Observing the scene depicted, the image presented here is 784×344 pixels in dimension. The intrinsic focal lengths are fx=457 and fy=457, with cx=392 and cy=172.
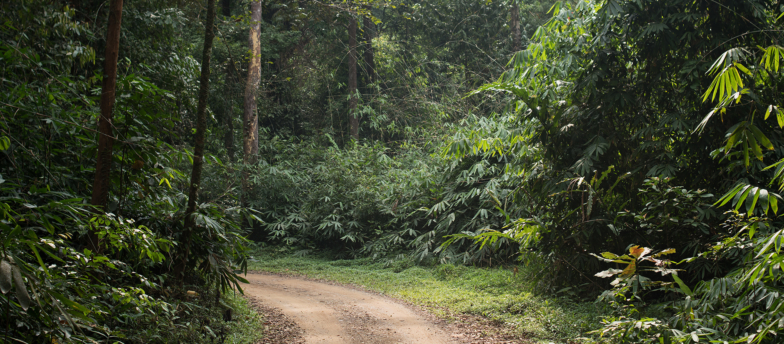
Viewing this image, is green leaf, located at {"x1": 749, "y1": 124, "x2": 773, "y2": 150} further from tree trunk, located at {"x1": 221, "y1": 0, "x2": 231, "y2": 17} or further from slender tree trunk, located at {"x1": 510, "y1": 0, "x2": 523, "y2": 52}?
tree trunk, located at {"x1": 221, "y1": 0, "x2": 231, "y2": 17}

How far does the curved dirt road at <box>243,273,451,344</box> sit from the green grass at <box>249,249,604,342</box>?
568 millimetres

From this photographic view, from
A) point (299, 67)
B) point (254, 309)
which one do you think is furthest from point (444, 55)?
point (254, 309)

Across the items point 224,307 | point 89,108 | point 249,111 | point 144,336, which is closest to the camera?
point 144,336

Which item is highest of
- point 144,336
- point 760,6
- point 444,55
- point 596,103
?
point 444,55

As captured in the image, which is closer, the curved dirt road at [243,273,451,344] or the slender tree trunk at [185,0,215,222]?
the slender tree trunk at [185,0,215,222]

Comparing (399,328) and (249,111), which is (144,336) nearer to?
(399,328)

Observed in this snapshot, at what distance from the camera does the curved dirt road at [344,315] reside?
19.0 ft

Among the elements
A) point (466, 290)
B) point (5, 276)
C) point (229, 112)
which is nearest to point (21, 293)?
point (5, 276)

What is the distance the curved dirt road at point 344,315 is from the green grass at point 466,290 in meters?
0.57

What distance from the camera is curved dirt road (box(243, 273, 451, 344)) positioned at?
19.0 ft

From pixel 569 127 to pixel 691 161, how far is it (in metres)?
1.56

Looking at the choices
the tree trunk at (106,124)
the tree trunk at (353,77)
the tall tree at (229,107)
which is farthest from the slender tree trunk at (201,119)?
the tree trunk at (353,77)

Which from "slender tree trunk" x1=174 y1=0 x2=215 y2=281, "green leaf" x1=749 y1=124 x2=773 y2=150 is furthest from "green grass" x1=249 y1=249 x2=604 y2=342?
"slender tree trunk" x1=174 y1=0 x2=215 y2=281

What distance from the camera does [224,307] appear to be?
5.80 m
